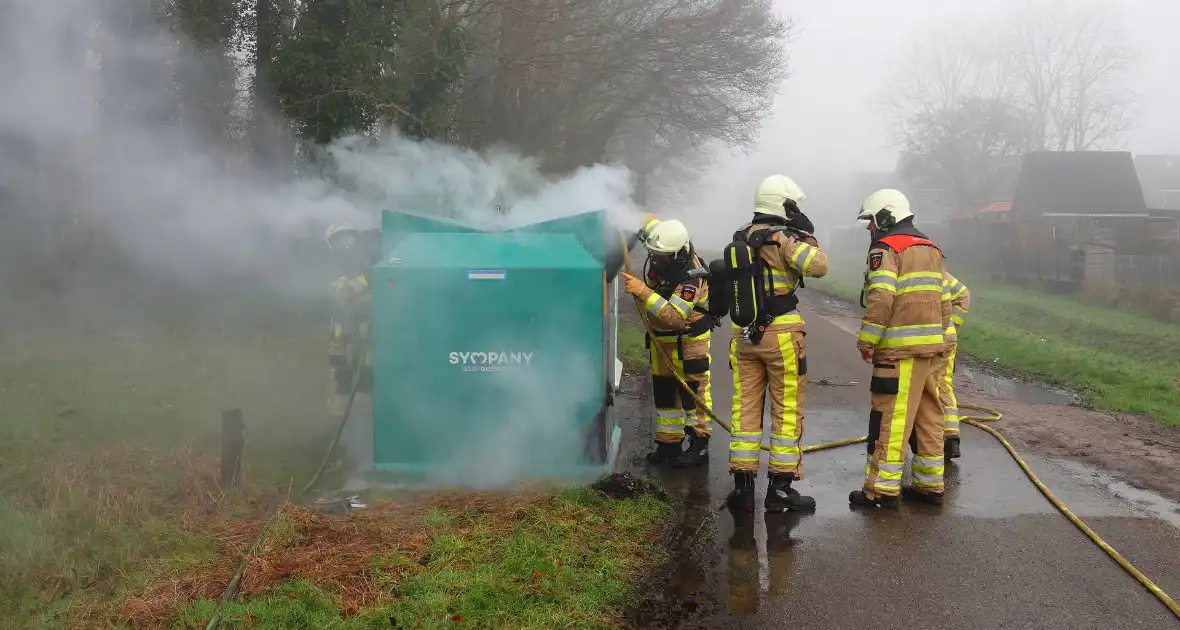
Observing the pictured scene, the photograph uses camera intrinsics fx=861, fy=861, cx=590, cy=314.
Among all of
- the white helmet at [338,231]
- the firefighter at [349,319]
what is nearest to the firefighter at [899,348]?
the firefighter at [349,319]

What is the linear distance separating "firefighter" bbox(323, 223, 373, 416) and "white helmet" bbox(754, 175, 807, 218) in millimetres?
3325

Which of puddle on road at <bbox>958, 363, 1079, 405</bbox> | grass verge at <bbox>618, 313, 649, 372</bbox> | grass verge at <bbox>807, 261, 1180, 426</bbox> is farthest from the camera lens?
grass verge at <bbox>618, 313, 649, 372</bbox>

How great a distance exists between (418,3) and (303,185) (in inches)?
122

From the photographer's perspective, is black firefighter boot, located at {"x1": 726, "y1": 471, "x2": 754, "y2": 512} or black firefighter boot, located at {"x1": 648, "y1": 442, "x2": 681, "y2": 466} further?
black firefighter boot, located at {"x1": 648, "y1": 442, "x2": 681, "y2": 466}

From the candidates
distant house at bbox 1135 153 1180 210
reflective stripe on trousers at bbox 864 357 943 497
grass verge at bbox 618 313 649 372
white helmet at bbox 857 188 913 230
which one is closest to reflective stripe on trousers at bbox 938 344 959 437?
reflective stripe on trousers at bbox 864 357 943 497

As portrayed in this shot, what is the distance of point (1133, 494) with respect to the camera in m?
5.61

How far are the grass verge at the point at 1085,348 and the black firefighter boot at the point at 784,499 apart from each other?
4.82 meters

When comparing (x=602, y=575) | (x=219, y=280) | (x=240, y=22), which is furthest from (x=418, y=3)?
(x=602, y=575)

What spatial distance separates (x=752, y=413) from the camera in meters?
5.37

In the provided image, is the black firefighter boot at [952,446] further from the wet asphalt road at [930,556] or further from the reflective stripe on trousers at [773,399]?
the reflective stripe on trousers at [773,399]

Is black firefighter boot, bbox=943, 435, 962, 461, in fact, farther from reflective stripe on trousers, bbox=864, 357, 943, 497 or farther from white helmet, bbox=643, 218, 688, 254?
white helmet, bbox=643, 218, 688, 254

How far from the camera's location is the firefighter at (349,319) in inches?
282

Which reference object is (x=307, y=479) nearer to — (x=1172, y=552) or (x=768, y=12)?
(x=1172, y=552)

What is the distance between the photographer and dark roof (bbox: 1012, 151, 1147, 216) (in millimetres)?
33500
